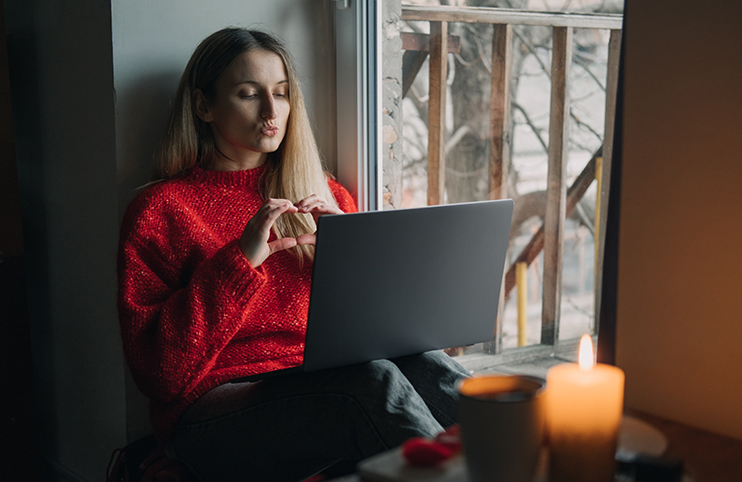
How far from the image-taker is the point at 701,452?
2.24 feet

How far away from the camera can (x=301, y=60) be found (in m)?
1.67

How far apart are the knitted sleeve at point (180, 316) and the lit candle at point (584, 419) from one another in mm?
751

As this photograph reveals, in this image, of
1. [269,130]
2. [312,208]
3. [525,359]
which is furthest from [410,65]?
[525,359]

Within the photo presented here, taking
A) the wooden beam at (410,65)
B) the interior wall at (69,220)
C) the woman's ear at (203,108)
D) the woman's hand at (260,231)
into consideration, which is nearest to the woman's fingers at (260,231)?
the woman's hand at (260,231)

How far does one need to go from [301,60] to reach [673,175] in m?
1.05

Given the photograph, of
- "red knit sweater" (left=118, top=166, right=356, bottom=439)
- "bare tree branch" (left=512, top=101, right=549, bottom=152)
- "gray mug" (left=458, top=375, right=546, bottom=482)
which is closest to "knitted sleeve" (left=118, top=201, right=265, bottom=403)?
"red knit sweater" (left=118, top=166, right=356, bottom=439)

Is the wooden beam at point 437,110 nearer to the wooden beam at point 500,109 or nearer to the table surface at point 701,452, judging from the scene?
the wooden beam at point 500,109

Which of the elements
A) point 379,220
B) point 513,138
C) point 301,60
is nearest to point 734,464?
point 379,220

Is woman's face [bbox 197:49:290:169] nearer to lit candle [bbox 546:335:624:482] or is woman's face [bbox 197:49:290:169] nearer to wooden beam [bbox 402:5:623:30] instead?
wooden beam [bbox 402:5:623:30]

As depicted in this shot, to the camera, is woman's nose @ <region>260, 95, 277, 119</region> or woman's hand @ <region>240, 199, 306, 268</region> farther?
woman's nose @ <region>260, 95, 277, 119</region>

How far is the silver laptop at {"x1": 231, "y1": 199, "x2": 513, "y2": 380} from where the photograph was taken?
976 millimetres

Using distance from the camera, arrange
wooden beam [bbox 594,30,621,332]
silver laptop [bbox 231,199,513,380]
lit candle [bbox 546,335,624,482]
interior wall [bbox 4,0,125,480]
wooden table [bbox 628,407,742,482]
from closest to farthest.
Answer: lit candle [bbox 546,335,624,482]
wooden table [bbox 628,407,742,482]
silver laptop [bbox 231,199,513,380]
wooden beam [bbox 594,30,621,332]
interior wall [bbox 4,0,125,480]

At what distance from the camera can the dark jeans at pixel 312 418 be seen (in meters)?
1.01

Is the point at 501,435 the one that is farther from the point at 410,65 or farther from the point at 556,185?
the point at 410,65
